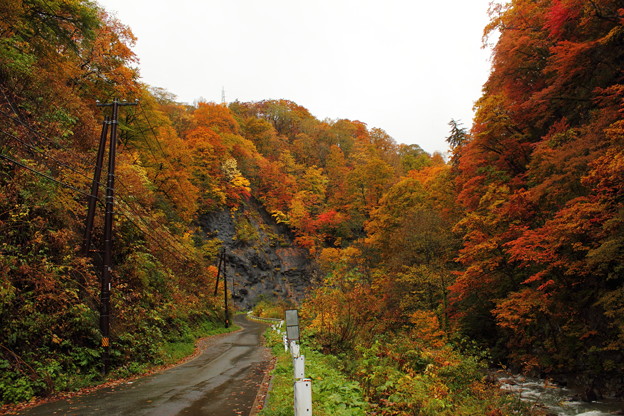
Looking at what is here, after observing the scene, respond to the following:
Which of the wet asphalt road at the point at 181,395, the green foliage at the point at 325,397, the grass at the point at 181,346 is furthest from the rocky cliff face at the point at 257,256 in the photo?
the green foliage at the point at 325,397

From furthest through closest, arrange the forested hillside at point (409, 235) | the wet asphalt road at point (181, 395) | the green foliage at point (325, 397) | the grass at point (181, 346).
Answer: the grass at point (181, 346) → the forested hillside at point (409, 235) → the wet asphalt road at point (181, 395) → the green foliage at point (325, 397)

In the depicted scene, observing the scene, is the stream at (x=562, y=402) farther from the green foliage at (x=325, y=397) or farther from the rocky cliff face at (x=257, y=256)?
the rocky cliff face at (x=257, y=256)

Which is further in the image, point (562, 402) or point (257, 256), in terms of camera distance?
point (257, 256)

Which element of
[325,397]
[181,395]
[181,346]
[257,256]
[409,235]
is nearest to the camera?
[325,397]

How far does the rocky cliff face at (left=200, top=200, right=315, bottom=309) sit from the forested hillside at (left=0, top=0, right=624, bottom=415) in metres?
17.3

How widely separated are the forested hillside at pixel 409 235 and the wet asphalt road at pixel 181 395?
1.19 meters

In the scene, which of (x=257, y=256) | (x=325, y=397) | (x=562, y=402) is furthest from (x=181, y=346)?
(x=257, y=256)

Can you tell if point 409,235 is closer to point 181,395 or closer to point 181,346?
point 181,346

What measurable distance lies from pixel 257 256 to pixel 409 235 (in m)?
30.5

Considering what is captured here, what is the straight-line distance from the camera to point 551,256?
42.5 feet

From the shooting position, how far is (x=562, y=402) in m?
11.9

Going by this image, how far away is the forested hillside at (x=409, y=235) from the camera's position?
10.1 meters

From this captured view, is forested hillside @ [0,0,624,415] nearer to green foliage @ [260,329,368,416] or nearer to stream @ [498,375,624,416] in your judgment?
green foliage @ [260,329,368,416]

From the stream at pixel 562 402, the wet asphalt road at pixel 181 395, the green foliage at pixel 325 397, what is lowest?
the stream at pixel 562 402
